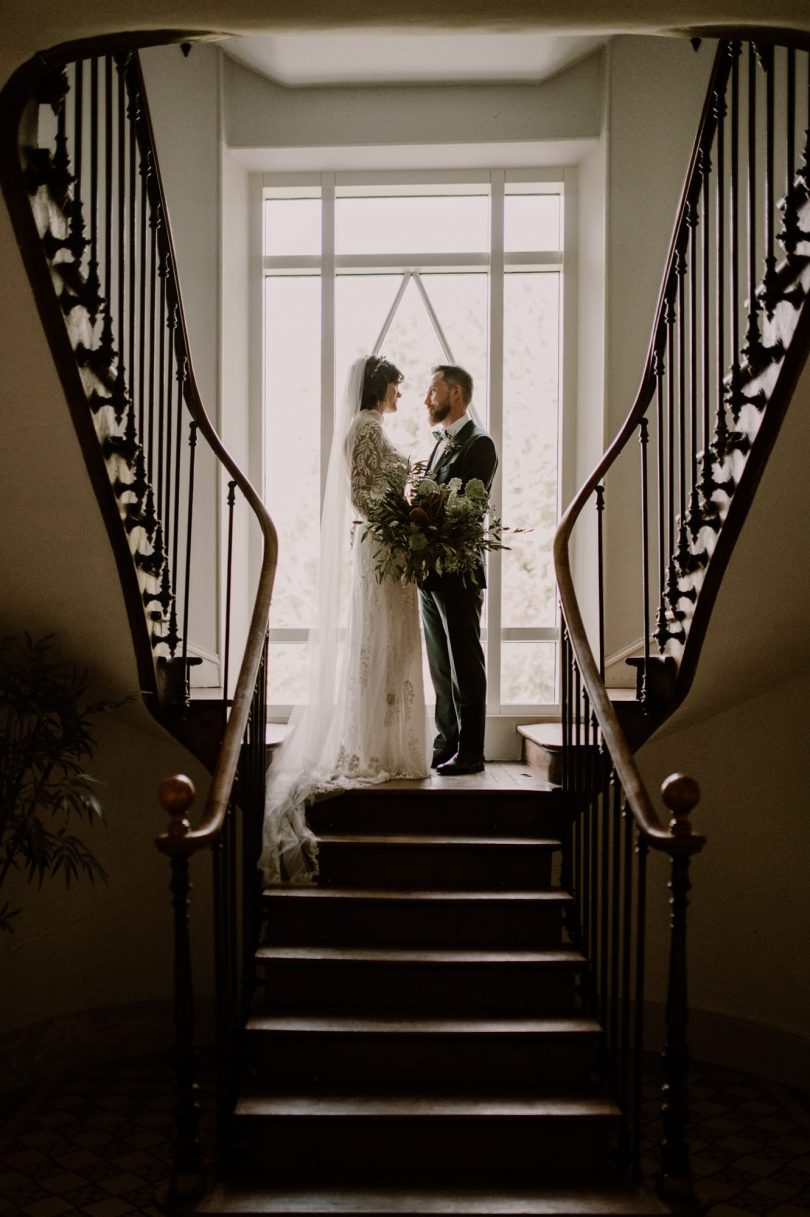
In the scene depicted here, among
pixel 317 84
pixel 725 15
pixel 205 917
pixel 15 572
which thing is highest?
pixel 317 84

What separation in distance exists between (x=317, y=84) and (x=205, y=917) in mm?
4263

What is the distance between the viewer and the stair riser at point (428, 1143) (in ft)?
10.0

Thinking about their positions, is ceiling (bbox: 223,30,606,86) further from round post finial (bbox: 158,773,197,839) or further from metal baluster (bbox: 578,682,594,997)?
round post finial (bbox: 158,773,197,839)

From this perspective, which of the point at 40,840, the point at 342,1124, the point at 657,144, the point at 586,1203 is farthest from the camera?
the point at 657,144

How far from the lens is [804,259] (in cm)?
288

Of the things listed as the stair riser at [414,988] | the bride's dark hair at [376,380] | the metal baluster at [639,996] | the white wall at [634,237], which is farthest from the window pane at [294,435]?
the metal baluster at [639,996]

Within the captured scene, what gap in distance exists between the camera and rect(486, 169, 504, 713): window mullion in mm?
5770

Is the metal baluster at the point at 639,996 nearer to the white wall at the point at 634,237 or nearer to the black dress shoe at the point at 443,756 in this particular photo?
the black dress shoe at the point at 443,756

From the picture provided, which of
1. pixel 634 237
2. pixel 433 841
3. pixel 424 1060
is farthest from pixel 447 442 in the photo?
pixel 424 1060

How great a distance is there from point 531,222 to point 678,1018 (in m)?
4.47

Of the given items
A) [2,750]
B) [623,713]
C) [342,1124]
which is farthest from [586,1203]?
[2,750]

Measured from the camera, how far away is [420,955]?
3.52m

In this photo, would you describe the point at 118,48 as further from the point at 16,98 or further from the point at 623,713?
the point at 623,713

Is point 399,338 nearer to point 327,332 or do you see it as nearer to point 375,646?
point 327,332
